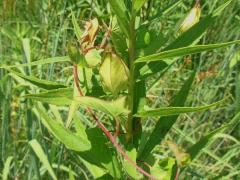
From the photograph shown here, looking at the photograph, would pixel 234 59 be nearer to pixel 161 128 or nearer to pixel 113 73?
pixel 161 128

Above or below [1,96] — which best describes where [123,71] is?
above

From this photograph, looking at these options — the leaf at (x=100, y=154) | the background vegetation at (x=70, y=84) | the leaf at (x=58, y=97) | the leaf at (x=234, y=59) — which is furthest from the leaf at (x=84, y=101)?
the leaf at (x=234, y=59)

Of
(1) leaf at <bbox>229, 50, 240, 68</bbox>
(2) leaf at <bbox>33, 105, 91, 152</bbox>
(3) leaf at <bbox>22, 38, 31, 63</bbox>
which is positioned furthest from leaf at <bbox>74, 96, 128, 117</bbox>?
(1) leaf at <bbox>229, 50, 240, 68</bbox>

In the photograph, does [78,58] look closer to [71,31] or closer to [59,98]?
[59,98]

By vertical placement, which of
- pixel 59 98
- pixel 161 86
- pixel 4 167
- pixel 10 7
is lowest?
pixel 4 167

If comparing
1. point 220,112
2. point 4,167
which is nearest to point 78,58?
point 4,167

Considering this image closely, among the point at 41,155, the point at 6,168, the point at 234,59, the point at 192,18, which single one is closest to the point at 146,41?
the point at 192,18

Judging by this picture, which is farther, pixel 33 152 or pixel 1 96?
pixel 1 96
